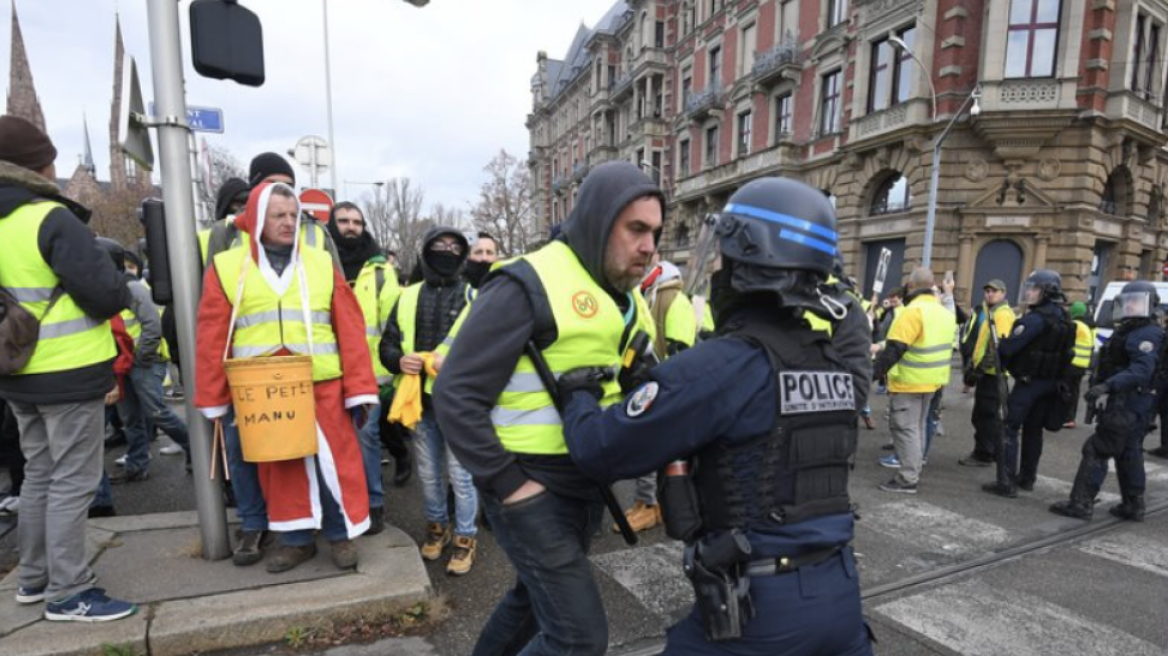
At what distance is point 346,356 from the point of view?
3127 millimetres

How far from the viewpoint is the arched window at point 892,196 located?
19266 millimetres

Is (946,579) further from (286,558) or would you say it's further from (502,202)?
(502,202)

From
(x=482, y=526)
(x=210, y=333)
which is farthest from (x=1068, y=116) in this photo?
(x=210, y=333)

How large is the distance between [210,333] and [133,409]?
3.12m

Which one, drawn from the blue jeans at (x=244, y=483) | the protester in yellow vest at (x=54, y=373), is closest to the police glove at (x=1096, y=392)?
the blue jeans at (x=244, y=483)

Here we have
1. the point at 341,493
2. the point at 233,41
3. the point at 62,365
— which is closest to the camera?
the point at 62,365

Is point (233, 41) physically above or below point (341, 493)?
above

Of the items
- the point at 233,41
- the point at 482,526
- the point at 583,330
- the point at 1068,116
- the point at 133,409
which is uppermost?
the point at 1068,116

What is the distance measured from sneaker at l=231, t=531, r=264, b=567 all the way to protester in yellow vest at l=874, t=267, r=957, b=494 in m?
5.08

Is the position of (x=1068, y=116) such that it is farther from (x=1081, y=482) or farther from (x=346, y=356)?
(x=346, y=356)

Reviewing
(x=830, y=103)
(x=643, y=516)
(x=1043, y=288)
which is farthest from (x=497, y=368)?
(x=830, y=103)

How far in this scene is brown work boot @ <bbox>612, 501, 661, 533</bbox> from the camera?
14.4 ft

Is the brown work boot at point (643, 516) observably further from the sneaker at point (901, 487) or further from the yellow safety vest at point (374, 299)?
the sneaker at point (901, 487)

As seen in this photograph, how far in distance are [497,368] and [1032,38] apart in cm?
2226
